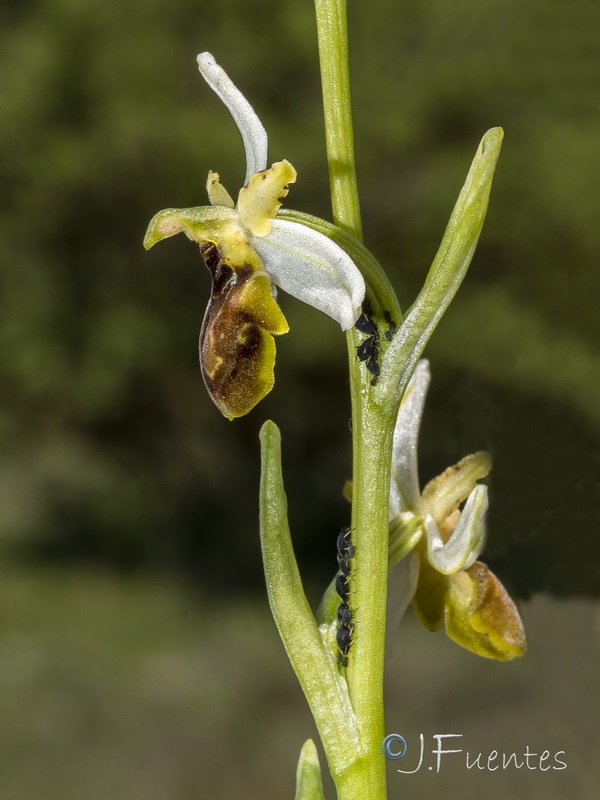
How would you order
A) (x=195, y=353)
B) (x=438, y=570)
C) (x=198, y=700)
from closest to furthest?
(x=438, y=570) < (x=198, y=700) < (x=195, y=353)

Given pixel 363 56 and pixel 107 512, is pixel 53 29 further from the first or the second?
pixel 107 512

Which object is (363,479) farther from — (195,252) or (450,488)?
(195,252)

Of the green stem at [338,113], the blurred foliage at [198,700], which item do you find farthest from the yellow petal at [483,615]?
the blurred foliage at [198,700]

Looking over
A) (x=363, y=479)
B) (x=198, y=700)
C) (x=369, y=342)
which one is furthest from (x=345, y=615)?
(x=198, y=700)

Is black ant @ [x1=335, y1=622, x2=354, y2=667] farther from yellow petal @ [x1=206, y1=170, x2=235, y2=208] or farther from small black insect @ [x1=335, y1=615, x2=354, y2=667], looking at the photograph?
yellow petal @ [x1=206, y1=170, x2=235, y2=208]

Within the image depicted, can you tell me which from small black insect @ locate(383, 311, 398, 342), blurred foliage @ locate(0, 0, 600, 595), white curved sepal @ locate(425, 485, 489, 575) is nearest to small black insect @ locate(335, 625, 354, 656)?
white curved sepal @ locate(425, 485, 489, 575)

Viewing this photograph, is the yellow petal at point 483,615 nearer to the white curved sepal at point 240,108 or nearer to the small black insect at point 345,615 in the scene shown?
the small black insect at point 345,615

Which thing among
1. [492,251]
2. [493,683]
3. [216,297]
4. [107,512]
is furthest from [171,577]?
[216,297]
